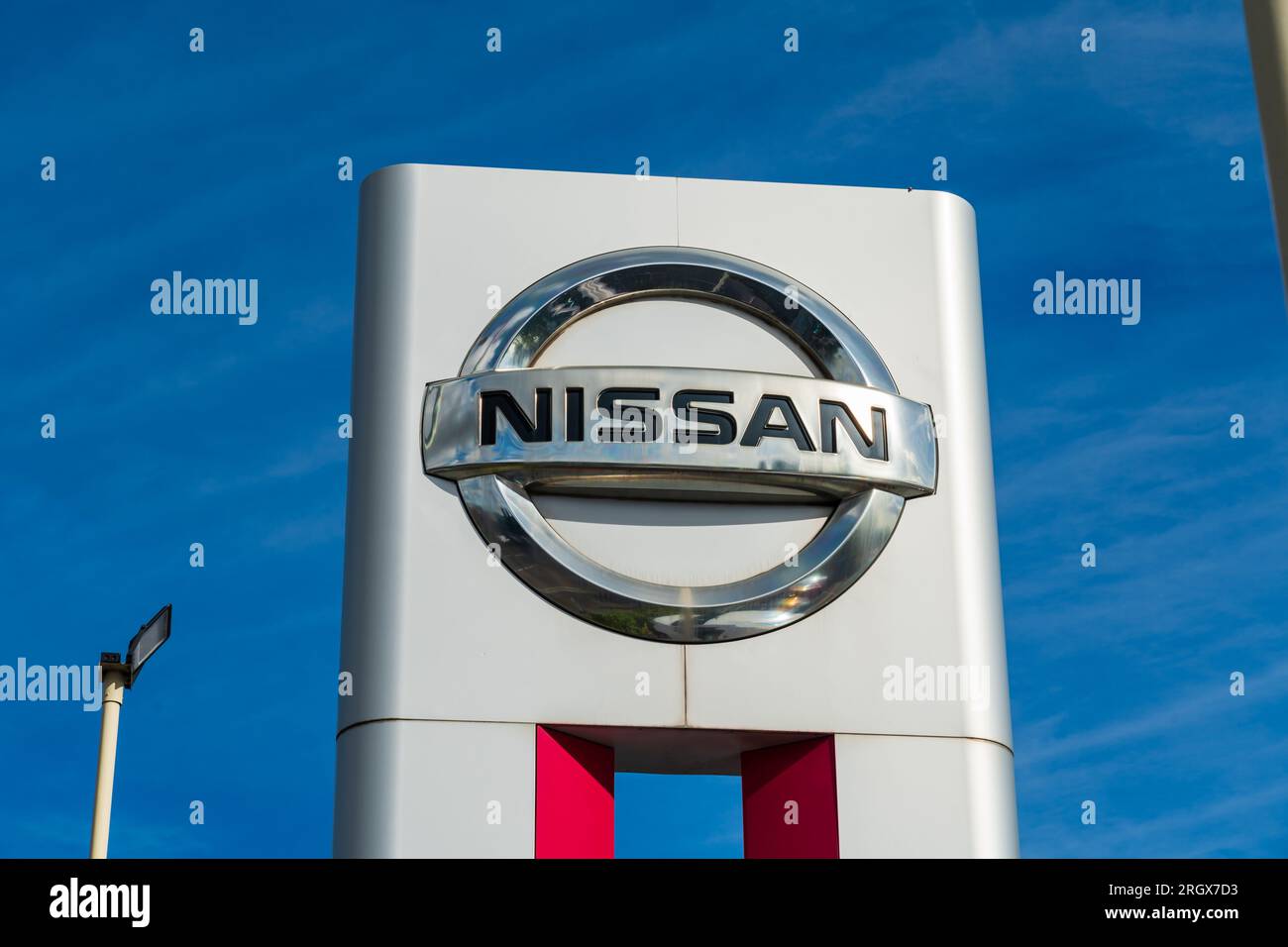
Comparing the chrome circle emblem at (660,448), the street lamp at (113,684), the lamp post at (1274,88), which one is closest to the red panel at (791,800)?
the chrome circle emblem at (660,448)

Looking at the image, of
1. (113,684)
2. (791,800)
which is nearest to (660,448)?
(791,800)

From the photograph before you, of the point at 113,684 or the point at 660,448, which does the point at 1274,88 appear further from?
the point at 113,684

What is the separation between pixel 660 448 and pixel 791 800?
3.10 metres

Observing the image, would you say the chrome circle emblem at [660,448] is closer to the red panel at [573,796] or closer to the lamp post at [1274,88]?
the red panel at [573,796]

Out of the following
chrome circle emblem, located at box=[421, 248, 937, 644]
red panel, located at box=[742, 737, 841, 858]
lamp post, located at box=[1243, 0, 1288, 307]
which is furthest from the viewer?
chrome circle emblem, located at box=[421, 248, 937, 644]

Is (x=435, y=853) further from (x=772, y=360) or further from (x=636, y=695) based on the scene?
(x=772, y=360)

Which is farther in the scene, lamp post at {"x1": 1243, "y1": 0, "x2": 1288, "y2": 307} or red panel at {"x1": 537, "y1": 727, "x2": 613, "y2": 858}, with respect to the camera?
red panel at {"x1": 537, "y1": 727, "x2": 613, "y2": 858}

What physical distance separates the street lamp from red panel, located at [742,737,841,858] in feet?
18.3

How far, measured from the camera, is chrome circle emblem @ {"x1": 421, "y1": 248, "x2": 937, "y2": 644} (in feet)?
48.5

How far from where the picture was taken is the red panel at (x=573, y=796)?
46.5ft

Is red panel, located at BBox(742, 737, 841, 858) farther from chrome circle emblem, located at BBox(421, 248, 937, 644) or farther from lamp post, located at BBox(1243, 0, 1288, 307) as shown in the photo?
lamp post, located at BBox(1243, 0, 1288, 307)

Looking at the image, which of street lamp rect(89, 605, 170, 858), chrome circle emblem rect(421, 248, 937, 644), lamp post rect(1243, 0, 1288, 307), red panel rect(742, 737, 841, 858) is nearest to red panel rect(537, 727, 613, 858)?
chrome circle emblem rect(421, 248, 937, 644)
